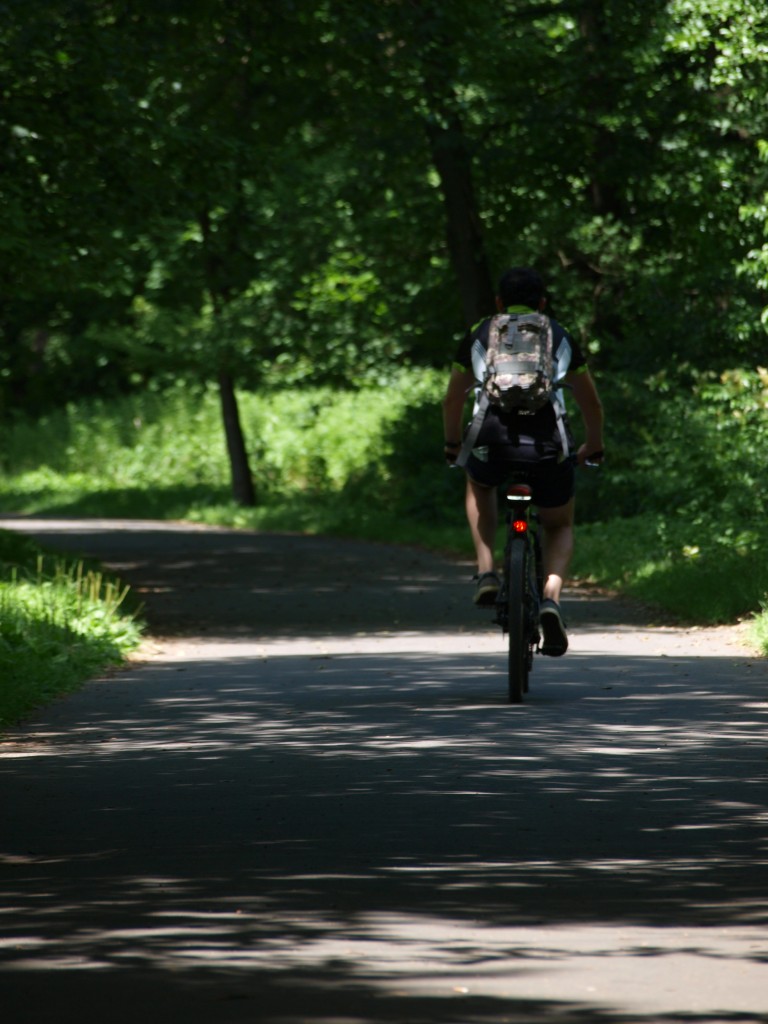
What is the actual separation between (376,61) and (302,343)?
13786 mm

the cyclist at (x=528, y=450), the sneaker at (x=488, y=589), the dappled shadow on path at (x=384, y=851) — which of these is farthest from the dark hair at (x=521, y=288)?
the dappled shadow on path at (x=384, y=851)

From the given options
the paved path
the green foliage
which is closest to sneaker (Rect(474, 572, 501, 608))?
the paved path

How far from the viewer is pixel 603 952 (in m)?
5.64

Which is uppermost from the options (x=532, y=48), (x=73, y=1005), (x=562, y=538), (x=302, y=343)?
(x=532, y=48)

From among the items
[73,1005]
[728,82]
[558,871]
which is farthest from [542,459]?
[728,82]

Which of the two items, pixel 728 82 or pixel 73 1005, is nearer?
pixel 73 1005

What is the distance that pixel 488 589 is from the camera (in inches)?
436

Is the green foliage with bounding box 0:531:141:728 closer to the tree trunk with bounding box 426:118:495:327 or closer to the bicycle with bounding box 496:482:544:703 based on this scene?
the bicycle with bounding box 496:482:544:703

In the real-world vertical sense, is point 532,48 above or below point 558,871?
above

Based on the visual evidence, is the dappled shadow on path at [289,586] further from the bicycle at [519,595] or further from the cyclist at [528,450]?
the bicycle at [519,595]

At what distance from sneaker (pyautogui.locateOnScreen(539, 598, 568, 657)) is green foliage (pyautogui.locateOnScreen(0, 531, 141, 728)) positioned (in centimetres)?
275

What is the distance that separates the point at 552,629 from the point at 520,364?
1.36 m

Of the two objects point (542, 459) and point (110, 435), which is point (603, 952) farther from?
point (110, 435)

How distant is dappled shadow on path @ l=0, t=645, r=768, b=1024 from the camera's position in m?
5.40
